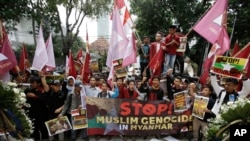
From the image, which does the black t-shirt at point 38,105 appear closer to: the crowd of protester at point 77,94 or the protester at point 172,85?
the crowd of protester at point 77,94

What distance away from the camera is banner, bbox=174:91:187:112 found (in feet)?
30.6

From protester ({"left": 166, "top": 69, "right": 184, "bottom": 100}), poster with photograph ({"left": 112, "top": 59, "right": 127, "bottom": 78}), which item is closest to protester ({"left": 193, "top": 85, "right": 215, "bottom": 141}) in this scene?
protester ({"left": 166, "top": 69, "right": 184, "bottom": 100})

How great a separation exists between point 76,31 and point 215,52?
25.7 m

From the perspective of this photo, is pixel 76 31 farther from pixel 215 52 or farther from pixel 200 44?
pixel 215 52

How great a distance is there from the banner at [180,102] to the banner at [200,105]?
0.68m

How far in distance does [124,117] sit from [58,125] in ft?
5.14

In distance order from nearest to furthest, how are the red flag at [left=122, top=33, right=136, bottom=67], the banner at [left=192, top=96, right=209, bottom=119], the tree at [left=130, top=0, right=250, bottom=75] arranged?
the banner at [left=192, top=96, right=209, bottom=119], the red flag at [left=122, top=33, right=136, bottom=67], the tree at [left=130, top=0, right=250, bottom=75]

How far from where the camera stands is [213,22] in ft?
32.5

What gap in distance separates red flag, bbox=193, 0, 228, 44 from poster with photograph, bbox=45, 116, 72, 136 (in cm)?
392

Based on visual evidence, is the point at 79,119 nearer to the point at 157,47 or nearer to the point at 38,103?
the point at 38,103

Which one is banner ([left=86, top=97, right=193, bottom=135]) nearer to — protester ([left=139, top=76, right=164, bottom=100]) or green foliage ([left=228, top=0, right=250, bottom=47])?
protester ([left=139, top=76, right=164, bottom=100])

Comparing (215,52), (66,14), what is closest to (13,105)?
(215,52)

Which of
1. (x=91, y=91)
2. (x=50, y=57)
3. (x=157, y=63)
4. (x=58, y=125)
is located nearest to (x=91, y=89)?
(x=91, y=91)

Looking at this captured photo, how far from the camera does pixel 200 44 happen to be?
98.0 ft
